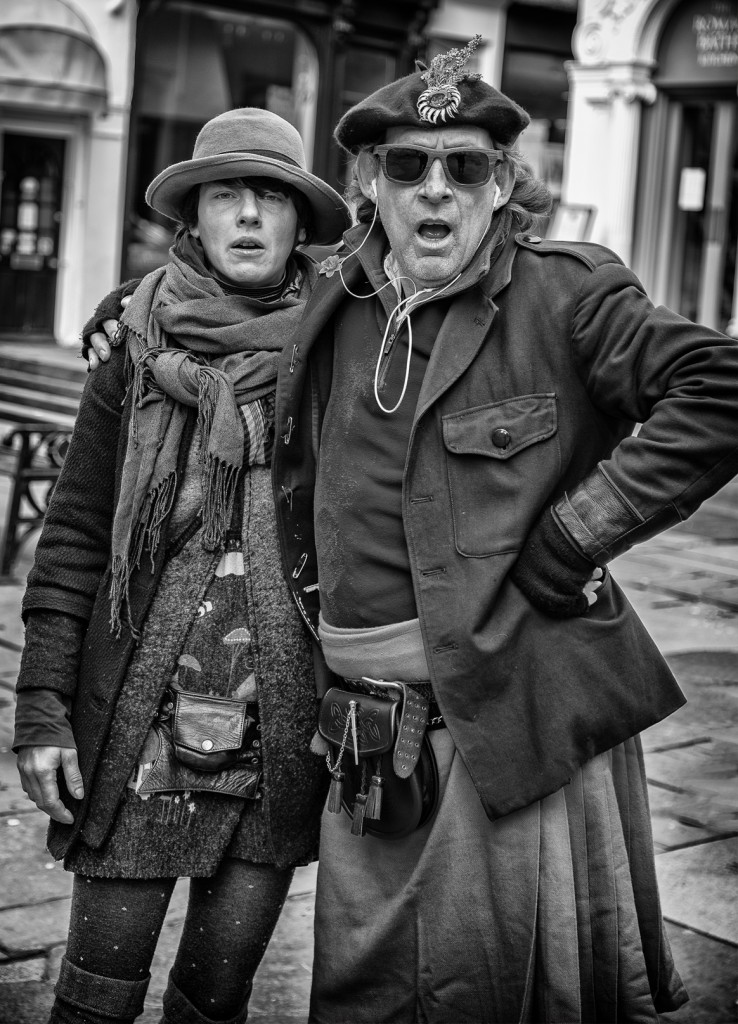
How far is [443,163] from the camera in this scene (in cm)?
250

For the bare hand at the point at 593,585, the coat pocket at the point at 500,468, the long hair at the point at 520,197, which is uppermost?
the long hair at the point at 520,197

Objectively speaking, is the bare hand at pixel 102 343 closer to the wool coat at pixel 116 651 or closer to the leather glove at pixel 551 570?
the wool coat at pixel 116 651

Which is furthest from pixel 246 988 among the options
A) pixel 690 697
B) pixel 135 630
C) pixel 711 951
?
pixel 690 697

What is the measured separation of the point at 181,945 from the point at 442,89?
5.55 ft

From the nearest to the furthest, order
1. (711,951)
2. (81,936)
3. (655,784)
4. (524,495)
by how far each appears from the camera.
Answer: (524,495) < (81,936) < (711,951) < (655,784)

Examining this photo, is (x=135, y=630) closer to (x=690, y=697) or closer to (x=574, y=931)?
(x=574, y=931)

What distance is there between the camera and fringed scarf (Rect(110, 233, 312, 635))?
2.69 meters

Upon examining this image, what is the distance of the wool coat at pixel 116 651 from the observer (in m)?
2.75

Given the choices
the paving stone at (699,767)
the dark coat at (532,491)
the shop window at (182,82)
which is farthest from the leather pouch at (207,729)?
the shop window at (182,82)

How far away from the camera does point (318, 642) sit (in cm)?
276

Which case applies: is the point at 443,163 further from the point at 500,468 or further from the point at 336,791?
the point at 336,791

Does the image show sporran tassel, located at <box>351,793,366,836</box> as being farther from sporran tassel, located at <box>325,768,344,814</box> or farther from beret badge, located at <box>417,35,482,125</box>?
beret badge, located at <box>417,35,482,125</box>

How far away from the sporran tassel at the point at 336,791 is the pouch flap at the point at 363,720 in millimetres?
59

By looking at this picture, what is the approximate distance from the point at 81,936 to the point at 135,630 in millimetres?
584
